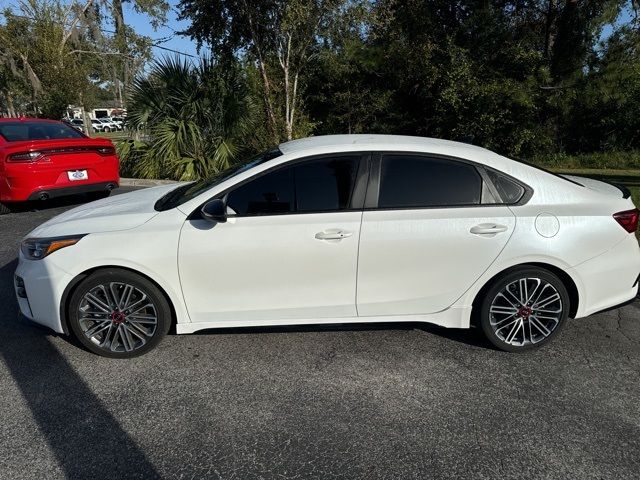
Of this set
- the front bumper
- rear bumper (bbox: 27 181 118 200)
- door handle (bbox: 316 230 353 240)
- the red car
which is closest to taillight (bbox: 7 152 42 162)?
the red car

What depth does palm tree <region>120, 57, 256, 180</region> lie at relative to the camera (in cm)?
1041

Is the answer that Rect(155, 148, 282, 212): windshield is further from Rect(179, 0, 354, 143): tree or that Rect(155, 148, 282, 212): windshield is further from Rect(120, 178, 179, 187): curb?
Rect(120, 178, 179, 187): curb

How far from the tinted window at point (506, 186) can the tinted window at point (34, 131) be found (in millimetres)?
6931

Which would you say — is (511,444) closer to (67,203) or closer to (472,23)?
(67,203)

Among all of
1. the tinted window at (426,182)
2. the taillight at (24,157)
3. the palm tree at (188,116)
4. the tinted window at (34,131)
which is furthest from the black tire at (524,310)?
the palm tree at (188,116)

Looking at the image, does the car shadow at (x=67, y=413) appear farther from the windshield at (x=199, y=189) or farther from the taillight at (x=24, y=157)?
the taillight at (x=24, y=157)

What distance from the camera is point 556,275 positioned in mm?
3426

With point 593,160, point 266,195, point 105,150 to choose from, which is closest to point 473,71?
point 593,160

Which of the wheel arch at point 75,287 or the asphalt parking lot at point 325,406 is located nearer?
the asphalt parking lot at point 325,406

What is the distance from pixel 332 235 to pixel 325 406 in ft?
3.61

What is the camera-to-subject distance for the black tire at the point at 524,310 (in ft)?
11.1

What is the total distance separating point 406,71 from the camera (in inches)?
532

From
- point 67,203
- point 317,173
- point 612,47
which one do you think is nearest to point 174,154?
point 67,203

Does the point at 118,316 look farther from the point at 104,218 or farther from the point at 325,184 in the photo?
the point at 325,184
